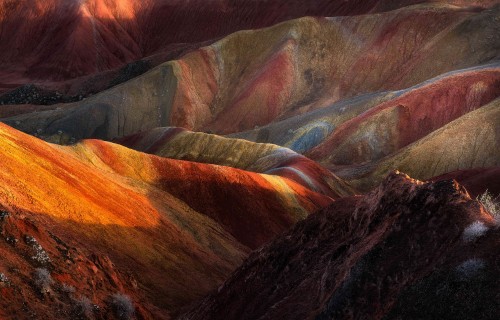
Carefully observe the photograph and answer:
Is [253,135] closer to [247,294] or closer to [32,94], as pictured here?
[32,94]

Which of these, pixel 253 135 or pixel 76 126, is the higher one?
pixel 76 126

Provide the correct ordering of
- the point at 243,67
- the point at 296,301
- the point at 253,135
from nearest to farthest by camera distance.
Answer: the point at 296,301, the point at 253,135, the point at 243,67

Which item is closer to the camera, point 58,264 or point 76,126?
point 58,264

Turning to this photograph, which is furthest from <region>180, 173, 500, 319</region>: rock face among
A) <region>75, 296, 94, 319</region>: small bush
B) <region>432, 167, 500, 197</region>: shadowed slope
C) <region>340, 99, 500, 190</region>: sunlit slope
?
<region>340, 99, 500, 190</region>: sunlit slope

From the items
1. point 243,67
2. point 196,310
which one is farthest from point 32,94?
point 196,310

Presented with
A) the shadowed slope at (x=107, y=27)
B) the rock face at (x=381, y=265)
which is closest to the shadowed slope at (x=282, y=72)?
the shadowed slope at (x=107, y=27)

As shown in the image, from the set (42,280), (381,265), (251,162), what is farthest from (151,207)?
(251,162)
